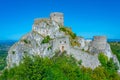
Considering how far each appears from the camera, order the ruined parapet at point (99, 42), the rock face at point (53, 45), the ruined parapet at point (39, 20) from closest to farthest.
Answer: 1. the rock face at point (53, 45)
2. the ruined parapet at point (99, 42)
3. the ruined parapet at point (39, 20)

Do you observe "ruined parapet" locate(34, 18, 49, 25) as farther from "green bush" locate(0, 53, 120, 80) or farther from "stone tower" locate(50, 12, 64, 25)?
"green bush" locate(0, 53, 120, 80)

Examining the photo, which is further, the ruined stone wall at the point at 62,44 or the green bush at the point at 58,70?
the ruined stone wall at the point at 62,44

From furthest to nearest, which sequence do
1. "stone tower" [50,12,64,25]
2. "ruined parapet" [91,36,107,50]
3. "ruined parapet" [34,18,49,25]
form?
"ruined parapet" [34,18,49,25], "stone tower" [50,12,64,25], "ruined parapet" [91,36,107,50]

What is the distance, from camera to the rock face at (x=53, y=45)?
61.6 meters

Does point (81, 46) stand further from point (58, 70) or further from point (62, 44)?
point (58, 70)

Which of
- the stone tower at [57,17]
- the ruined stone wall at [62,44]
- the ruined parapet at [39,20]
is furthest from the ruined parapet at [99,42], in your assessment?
the ruined parapet at [39,20]

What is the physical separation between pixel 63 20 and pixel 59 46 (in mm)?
12382

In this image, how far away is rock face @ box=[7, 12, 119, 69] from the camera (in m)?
61.6

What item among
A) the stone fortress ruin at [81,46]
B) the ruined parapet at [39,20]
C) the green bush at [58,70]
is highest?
the ruined parapet at [39,20]

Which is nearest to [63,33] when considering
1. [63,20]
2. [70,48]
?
[63,20]

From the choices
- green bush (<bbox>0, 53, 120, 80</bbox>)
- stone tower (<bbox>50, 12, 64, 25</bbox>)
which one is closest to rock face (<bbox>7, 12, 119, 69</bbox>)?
stone tower (<bbox>50, 12, 64, 25</bbox>)

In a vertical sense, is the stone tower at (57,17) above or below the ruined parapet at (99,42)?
above

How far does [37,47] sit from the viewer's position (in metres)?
69.4

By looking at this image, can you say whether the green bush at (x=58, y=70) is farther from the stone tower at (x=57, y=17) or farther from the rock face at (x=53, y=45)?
the stone tower at (x=57, y=17)
